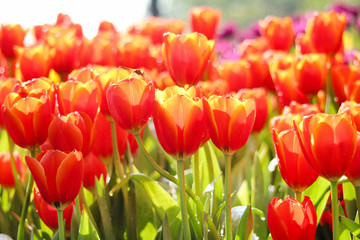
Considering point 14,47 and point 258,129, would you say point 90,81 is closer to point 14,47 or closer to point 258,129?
point 258,129

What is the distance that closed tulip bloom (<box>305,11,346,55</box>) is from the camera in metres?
1.59

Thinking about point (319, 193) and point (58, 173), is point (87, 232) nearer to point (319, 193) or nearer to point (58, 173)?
point (58, 173)

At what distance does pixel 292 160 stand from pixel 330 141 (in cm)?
10

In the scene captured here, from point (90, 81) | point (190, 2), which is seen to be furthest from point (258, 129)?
point (190, 2)

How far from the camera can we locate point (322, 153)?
848mm

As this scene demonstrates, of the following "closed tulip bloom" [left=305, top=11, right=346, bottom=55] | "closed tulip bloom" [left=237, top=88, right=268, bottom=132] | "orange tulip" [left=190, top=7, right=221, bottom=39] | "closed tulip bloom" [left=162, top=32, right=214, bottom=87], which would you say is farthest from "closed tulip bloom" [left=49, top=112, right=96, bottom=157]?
"orange tulip" [left=190, top=7, right=221, bottom=39]

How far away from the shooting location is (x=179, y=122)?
886 mm

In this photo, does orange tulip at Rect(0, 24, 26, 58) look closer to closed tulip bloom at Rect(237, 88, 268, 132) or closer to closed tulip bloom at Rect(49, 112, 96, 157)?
closed tulip bloom at Rect(237, 88, 268, 132)

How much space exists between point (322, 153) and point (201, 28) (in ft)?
4.14

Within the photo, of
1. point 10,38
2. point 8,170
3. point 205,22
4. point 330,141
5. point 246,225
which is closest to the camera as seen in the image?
point 330,141

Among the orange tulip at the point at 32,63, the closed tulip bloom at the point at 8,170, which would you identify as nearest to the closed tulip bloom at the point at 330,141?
the closed tulip bloom at the point at 8,170

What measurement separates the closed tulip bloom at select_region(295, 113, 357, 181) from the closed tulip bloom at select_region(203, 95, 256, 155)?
3.6 inches

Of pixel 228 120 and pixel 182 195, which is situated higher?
pixel 228 120

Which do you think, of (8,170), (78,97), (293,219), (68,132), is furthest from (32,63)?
(293,219)
